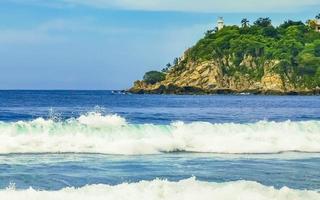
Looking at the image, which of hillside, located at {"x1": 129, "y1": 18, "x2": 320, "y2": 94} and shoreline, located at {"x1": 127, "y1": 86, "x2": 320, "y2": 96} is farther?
hillside, located at {"x1": 129, "y1": 18, "x2": 320, "y2": 94}

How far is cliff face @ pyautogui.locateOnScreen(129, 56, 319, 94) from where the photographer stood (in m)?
164

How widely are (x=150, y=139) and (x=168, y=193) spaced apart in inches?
467

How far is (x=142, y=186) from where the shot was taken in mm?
14617

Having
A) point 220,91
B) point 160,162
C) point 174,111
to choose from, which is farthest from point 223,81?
point 160,162

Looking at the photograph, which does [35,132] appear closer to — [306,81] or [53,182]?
[53,182]

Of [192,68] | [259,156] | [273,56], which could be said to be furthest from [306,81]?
→ [259,156]

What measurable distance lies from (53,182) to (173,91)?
154m

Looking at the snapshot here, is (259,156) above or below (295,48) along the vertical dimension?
below

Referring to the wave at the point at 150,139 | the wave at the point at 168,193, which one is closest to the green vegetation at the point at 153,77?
the wave at the point at 150,139

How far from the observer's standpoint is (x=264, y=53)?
17712 centimetres

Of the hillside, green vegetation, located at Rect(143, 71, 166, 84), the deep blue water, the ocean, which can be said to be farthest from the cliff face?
the ocean

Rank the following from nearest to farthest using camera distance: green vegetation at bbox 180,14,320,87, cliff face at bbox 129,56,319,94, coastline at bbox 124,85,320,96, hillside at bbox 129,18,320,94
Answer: coastline at bbox 124,85,320,96
cliff face at bbox 129,56,319,94
hillside at bbox 129,18,320,94
green vegetation at bbox 180,14,320,87

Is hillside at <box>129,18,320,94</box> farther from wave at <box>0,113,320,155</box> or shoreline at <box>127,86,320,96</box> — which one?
wave at <box>0,113,320,155</box>

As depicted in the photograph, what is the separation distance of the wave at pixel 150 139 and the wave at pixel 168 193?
979cm
